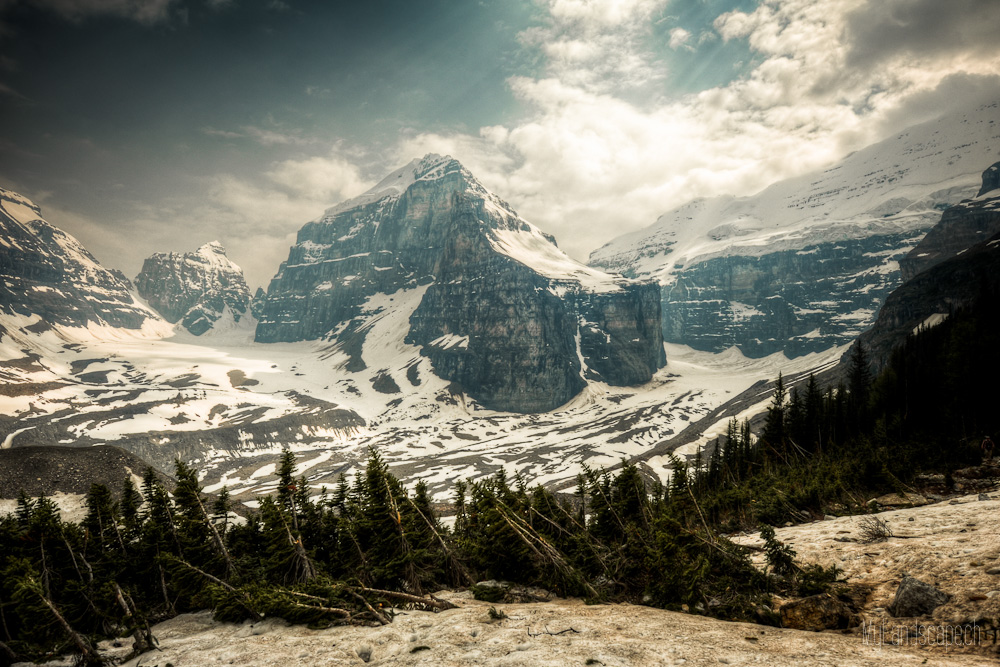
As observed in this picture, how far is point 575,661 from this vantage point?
10820 mm

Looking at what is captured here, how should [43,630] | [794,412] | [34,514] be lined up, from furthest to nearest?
[794,412]
[34,514]
[43,630]

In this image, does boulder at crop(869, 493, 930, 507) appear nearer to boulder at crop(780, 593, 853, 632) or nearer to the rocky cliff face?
boulder at crop(780, 593, 853, 632)

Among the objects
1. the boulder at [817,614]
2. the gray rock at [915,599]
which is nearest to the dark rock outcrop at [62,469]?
the boulder at [817,614]

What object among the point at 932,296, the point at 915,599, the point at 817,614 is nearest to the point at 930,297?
the point at 932,296

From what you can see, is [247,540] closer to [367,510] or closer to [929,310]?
[367,510]

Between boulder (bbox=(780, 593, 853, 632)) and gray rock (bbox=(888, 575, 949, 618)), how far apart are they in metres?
1.01

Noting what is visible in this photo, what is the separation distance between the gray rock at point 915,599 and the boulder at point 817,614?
3.32ft

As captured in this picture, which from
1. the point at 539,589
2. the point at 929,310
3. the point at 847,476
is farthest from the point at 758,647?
the point at 929,310

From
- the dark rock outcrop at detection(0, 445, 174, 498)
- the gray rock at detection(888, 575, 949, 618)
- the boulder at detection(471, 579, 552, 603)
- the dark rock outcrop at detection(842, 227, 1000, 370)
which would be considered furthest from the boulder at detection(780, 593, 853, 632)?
the dark rock outcrop at detection(842, 227, 1000, 370)

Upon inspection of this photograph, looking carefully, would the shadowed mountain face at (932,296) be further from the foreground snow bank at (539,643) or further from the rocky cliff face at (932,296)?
the foreground snow bank at (539,643)

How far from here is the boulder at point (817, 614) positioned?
11.3 metres

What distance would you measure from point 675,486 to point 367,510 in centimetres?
1662

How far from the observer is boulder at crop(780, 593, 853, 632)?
37.2 ft

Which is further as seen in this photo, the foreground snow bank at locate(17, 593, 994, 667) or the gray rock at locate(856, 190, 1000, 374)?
the gray rock at locate(856, 190, 1000, 374)
